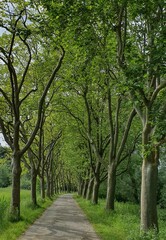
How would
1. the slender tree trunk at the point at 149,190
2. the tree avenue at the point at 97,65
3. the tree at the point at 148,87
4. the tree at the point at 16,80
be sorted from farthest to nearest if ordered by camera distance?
the tree at the point at 16,80
the slender tree trunk at the point at 149,190
the tree avenue at the point at 97,65
the tree at the point at 148,87

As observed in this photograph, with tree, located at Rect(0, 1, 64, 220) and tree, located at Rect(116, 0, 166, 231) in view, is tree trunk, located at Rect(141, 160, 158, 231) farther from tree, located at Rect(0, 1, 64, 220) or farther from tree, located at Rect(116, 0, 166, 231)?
tree, located at Rect(0, 1, 64, 220)

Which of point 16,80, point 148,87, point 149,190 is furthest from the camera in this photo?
point 16,80

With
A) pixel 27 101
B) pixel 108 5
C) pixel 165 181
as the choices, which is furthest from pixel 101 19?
pixel 165 181

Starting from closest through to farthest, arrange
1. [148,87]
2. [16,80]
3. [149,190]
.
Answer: [149,190] < [148,87] < [16,80]

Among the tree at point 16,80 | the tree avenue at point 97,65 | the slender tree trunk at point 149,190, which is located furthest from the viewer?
the tree at point 16,80

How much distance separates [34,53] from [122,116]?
7797mm

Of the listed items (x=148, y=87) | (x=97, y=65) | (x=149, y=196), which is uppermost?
(x=97, y=65)

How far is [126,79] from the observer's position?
10.2 metres

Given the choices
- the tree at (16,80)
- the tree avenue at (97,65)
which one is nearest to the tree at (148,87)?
the tree avenue at (97,65)

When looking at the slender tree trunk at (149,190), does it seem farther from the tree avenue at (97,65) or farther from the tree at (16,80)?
the tree at (16,80)

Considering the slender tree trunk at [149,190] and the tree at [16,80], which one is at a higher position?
the tree at [16,80]

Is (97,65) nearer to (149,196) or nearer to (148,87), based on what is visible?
(148,87)

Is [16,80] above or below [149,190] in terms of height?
above

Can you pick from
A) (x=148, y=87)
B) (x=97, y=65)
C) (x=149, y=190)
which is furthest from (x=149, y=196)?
(x=97, y=65)
